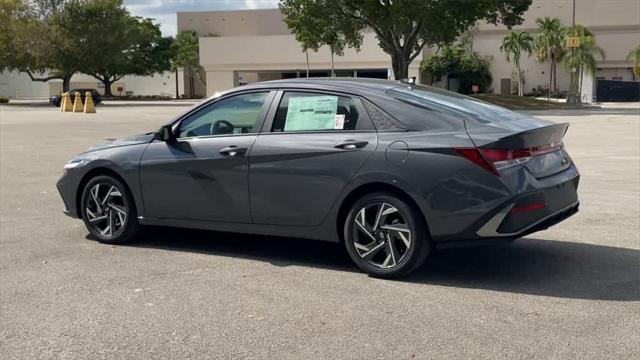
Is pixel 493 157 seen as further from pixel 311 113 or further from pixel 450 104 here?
pixel 311 113

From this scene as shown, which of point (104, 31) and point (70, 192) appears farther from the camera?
point (104, 31)

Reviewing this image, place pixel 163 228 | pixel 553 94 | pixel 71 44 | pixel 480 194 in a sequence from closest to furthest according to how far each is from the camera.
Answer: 1. pixel 480 194
2. pixel 163 228
3. pixel 71 44
4. pixel 553 94

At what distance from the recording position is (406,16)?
42031mm

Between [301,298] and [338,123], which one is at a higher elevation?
[338,123]

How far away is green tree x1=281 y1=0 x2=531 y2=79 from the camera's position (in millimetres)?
42000

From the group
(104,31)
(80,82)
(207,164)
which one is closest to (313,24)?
(104,31)

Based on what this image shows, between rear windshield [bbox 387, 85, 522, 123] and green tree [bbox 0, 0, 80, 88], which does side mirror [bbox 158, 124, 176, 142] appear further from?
green tree [bbox 0, 0, 80, 88]

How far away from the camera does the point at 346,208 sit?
19.3 ft

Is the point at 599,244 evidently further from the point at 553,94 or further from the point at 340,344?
the point at 553,94

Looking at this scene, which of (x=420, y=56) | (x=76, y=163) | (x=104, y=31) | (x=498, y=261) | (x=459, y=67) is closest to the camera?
(x=498, y=261)

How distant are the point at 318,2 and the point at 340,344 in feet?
141

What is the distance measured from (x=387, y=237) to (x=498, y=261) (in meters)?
1.30

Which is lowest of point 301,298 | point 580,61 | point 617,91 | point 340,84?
point 301,298

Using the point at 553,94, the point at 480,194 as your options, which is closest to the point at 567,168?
the point at 480,194
